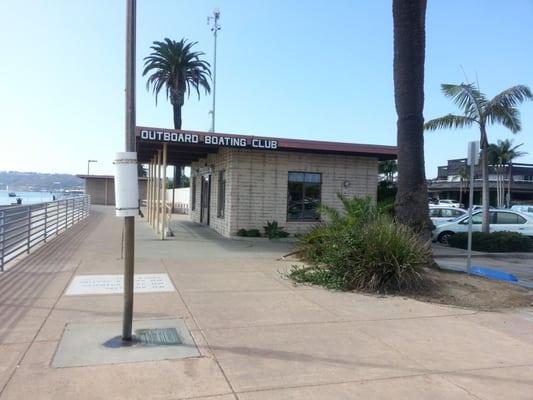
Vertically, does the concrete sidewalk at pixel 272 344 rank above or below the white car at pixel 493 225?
below

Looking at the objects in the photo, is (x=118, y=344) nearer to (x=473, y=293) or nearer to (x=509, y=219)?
(x=473, y=293)

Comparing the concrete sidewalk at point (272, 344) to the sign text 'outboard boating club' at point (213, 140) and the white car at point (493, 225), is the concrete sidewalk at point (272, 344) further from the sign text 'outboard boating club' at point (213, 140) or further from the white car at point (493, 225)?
the white car at point (493, 225)

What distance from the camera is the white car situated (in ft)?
61.8

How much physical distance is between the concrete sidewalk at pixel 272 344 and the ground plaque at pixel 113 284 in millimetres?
216

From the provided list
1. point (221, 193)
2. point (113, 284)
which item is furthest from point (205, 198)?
point (113, 284)

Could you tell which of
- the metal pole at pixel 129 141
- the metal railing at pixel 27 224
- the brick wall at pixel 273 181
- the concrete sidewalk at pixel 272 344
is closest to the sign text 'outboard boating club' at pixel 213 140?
the brick wall at pixel 273 181

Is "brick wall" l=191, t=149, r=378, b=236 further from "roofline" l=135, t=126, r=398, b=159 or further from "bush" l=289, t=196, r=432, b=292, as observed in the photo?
"bush" l=289, t=196, r=432, b=292

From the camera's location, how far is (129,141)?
5.62 m

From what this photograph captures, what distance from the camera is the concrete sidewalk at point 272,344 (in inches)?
176

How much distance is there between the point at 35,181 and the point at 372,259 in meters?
87.9

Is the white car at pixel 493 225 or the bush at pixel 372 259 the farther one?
the white car at pixel 493 225

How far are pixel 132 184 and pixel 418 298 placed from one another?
16.4 ft

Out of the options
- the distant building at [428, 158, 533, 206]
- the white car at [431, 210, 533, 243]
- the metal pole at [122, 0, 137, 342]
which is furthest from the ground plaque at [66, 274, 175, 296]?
the distant building at [428, 158, 533, 206]

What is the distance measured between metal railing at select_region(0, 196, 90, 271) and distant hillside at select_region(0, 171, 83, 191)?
57857 mm
